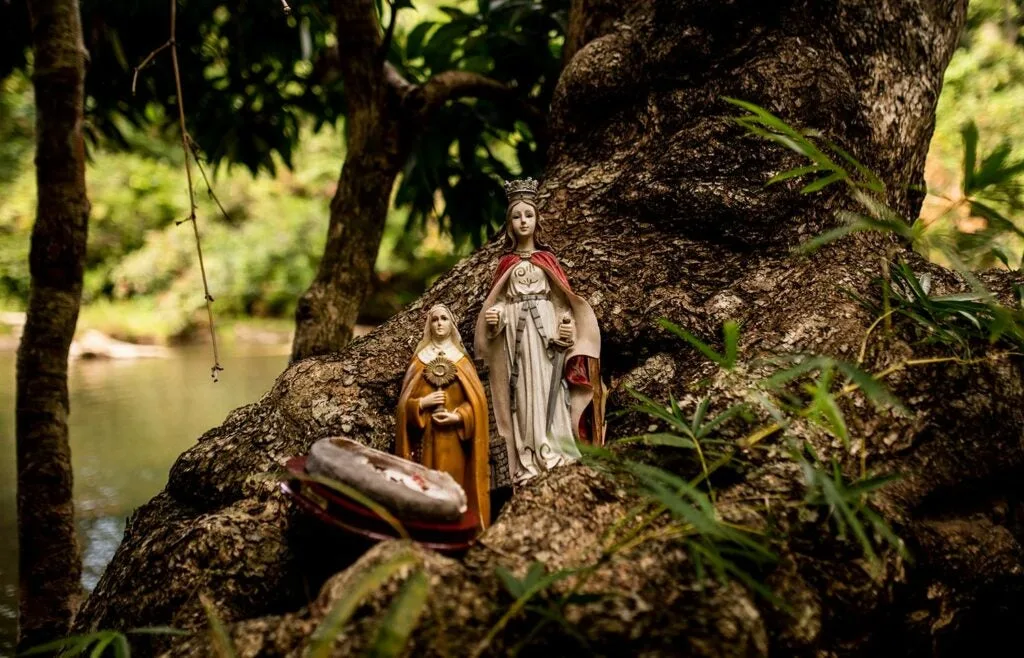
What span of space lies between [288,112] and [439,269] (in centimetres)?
755

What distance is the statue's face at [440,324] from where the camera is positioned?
7.41 ft

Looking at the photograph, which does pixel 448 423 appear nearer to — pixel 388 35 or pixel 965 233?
pixel 965 233

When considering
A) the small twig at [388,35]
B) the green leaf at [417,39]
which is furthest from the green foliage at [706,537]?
the green leaf at [417,39]

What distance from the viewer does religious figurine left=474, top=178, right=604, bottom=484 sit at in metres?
Result: 2.29

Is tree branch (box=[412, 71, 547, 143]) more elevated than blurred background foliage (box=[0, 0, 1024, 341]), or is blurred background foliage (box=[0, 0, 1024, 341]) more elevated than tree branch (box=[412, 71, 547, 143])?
blurred background foliage (box=[0, 0, 1024, 341])

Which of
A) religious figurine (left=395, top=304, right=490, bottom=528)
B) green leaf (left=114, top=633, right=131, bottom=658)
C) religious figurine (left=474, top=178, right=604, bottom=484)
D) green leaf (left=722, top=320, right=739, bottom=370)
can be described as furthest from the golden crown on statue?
green leaf (left=114, top=633, right=131, bottom=658)

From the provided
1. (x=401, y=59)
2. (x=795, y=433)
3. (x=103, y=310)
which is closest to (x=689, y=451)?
(x=795, y=433)

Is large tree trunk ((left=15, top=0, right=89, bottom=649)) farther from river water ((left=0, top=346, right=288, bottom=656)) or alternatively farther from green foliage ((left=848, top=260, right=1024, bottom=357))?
green foliage ((left=848, top=260, right=1024, bottom=357))

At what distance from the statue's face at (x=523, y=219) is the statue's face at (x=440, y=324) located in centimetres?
42

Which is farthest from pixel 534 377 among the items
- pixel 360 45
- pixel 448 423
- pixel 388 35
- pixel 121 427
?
pixel 121 427

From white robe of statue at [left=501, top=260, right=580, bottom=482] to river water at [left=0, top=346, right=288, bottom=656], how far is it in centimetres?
246

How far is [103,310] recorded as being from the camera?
13070 millimetres

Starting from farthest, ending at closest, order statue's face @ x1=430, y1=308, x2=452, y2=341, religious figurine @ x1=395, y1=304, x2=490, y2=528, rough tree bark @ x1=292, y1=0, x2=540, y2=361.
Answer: rough tree bark @ x1=292, y1=0, x2=540, y2=361 < statue's face @ x1=430, y1=308, x2=452, y2=341 < religious figurine @ x1=395, y1=304, x2=490, y2=528

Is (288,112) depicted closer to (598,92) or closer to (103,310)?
(598,92)
